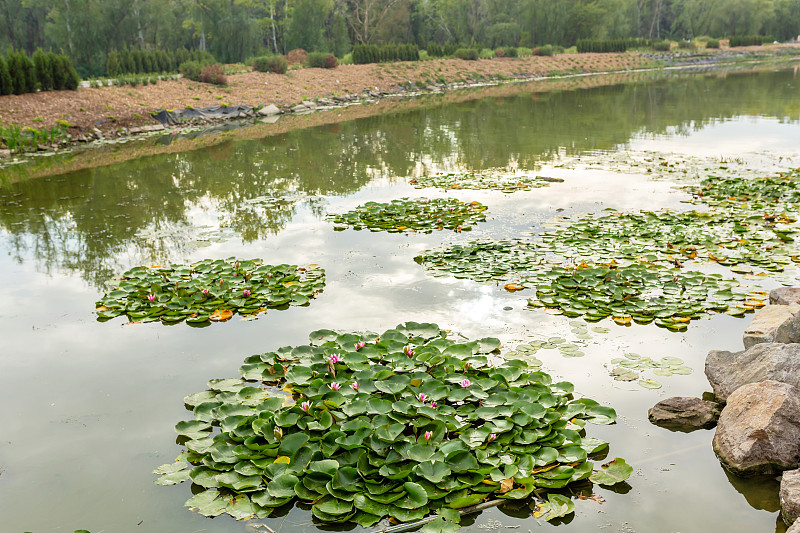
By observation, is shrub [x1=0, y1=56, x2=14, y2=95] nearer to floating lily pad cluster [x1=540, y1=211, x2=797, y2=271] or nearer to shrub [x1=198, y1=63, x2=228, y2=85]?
shrub [x1=198, y1=63, x2=228, y2=85]

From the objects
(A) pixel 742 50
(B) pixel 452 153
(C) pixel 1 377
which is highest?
(A) pixel 742 50

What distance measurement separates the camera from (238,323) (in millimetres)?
5105

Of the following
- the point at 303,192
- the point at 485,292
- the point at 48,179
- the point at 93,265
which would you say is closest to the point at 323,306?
the point at 485,292

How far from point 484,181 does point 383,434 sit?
7255mm

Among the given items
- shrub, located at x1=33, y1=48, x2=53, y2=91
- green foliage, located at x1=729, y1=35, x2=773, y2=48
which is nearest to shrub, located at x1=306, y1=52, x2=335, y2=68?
shrub, located at x1=33, y1=48, x2=53, y2=91

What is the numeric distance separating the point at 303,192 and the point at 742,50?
193ft

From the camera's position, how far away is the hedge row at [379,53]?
3412 centimetres

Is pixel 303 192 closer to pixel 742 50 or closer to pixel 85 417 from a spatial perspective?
pixel 85 417

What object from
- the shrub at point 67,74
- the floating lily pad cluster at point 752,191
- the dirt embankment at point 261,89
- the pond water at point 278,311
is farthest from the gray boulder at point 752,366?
the shrub at point 67,74

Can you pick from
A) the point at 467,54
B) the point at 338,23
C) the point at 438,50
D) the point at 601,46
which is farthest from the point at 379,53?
the point at 601,46

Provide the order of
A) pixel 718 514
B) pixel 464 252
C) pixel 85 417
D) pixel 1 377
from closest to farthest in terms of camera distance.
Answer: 1. pixel 718 514
2. pixel 85 417
3. pixel 1 377
4. pixel 464 252

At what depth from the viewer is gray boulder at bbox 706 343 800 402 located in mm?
3414

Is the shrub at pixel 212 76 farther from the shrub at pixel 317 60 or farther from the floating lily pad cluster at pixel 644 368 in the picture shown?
the floating lily pad cluster at pixel 644 368

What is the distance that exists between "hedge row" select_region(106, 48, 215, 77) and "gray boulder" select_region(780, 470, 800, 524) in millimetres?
25402
